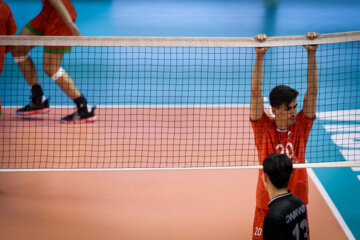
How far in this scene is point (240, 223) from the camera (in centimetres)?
447

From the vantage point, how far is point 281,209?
2646 mm

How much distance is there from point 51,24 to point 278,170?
4917 mm

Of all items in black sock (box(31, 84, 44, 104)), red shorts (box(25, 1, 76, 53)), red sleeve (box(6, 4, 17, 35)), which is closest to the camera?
red sleeve (box(6, 4, 17, 35))

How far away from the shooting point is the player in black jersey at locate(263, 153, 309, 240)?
8.53ft

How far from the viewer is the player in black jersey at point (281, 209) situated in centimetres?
260

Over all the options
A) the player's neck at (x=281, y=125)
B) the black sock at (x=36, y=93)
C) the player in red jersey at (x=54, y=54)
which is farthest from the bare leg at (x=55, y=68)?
the player's neck at (x=281, y=125)

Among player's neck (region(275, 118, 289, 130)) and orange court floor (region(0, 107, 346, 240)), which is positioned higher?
player's neck (region(275, 118, 289, 130))

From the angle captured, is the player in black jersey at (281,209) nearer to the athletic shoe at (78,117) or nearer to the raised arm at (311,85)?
the raised arm at (311,85)

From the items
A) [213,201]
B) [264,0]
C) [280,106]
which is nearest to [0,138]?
[213,201]

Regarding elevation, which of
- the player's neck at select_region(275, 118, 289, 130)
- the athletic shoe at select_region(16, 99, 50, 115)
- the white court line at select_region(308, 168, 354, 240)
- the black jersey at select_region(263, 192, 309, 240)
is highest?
the player's neck at select_region(275, 118, 289, 130)

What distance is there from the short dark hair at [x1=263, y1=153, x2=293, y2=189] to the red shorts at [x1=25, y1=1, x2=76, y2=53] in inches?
177

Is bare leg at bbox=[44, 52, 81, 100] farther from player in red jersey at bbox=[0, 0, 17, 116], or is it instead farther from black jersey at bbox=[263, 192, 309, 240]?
black jersey at bbox=[263, 192, 309, 240]

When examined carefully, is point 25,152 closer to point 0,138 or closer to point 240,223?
point 0,138

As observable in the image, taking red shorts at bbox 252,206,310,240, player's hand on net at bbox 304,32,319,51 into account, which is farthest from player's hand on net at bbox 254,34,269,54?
red shorts at bbox 252,206,310,240
